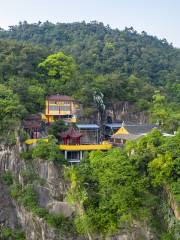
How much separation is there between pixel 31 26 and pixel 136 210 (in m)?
42.2

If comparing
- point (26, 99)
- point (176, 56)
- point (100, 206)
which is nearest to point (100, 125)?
point (26, 99)

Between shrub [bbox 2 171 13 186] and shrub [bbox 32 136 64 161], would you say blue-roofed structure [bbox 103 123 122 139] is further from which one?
shrub [bbox 2 171 13 186]

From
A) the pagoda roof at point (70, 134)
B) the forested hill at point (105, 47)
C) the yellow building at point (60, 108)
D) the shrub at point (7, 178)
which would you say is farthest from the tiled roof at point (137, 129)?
the forested hill at point (105, 47)

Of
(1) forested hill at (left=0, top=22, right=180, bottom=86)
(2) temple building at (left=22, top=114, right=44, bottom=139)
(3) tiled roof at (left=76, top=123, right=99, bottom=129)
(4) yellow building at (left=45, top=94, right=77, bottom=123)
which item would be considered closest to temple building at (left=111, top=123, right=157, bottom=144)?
(3) tiled roof at (left=76, top=123, right=99, bottom=129)

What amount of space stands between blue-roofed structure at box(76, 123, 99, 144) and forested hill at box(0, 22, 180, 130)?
8.18ft

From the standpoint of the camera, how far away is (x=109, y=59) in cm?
4256

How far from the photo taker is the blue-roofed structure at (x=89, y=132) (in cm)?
2925

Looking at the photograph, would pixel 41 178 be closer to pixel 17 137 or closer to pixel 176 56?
pixel 17 137

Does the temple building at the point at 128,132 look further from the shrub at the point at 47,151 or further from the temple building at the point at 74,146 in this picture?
the shrub at the point at 47,151

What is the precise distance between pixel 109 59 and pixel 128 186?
935 inches

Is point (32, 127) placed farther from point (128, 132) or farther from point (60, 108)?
point (128, 132)

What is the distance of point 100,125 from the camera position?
3164 centimetres

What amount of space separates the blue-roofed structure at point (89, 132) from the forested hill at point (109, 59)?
2493mm

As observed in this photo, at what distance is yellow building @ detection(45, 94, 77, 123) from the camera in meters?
30.2
